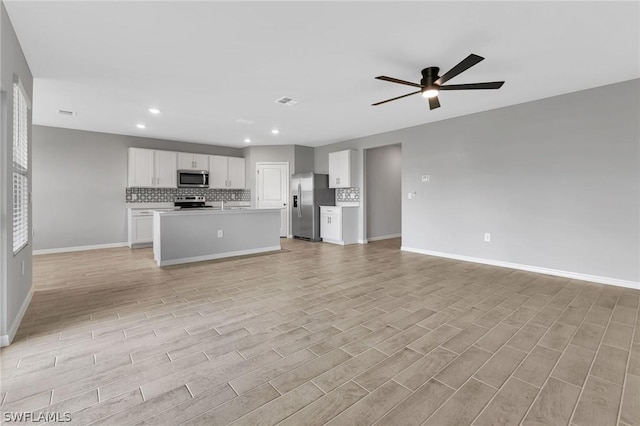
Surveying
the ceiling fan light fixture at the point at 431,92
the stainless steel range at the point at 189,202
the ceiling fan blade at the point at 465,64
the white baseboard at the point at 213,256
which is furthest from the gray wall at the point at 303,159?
the ceiling fan blade at the point at 465,64

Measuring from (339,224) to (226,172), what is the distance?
3408 millimetres

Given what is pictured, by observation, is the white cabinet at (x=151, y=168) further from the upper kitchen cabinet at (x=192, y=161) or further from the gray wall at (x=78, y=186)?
the gray wall at (x=78, y=186)

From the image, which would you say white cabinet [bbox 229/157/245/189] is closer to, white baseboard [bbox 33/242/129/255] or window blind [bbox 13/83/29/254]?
white baseboard [bbox 33/242/129/255]

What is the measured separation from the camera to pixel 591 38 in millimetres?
2629

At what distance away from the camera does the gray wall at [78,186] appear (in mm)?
5688

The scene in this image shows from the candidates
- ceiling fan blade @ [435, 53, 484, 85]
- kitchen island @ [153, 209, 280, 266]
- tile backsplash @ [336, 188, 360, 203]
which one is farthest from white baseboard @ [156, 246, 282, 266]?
ceiling fan blade @ [435, 53, 484, 85]

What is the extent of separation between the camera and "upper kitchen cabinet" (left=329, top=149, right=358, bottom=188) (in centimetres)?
700

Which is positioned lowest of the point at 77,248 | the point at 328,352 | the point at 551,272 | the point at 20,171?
the point at 328,352

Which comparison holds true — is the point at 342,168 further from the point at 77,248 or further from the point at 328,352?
the point at 77,248

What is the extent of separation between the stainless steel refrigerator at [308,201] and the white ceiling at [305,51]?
2786 millimetres

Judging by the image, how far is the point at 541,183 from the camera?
4.21 metres

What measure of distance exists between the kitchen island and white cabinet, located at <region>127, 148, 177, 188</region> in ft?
6.51

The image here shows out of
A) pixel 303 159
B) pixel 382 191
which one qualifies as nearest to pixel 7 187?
pixel 303 159

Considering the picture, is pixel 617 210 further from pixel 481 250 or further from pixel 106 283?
pixel 106 283
